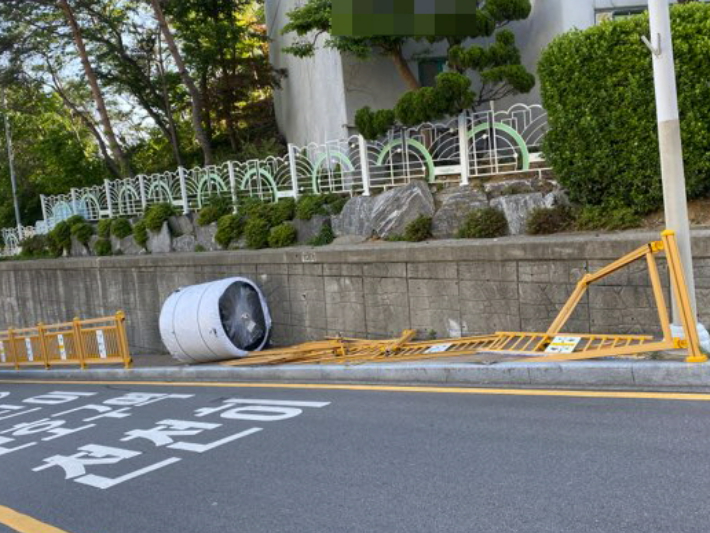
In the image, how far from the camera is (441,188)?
37.9ft

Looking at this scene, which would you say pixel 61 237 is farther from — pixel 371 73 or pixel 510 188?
pixel 510 188

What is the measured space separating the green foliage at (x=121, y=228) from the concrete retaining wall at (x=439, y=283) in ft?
11.4

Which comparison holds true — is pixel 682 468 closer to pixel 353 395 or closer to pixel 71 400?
pixel 353 395

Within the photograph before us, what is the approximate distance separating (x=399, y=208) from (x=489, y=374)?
4.96 meters

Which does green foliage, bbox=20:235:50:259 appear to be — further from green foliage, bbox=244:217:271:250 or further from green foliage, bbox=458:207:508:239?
green foliage, bbox=458:207:508:239

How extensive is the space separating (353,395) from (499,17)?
8.18 metres

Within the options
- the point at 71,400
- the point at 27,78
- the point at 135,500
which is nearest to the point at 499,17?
the point at 71,400

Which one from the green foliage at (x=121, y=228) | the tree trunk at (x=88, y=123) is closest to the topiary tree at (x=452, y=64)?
the green foliage at (x=121, y=228)

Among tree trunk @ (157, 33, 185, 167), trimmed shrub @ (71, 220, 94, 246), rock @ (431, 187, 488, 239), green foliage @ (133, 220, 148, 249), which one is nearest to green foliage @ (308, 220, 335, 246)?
rock @ (431, 187, 488, 239)

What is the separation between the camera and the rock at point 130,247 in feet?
60.1

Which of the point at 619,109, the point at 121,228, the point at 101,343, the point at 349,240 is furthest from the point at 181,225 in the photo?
the point at 619,109

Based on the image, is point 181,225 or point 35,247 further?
point 35,247

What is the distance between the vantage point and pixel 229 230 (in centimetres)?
1496

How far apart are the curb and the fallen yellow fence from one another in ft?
0.52
